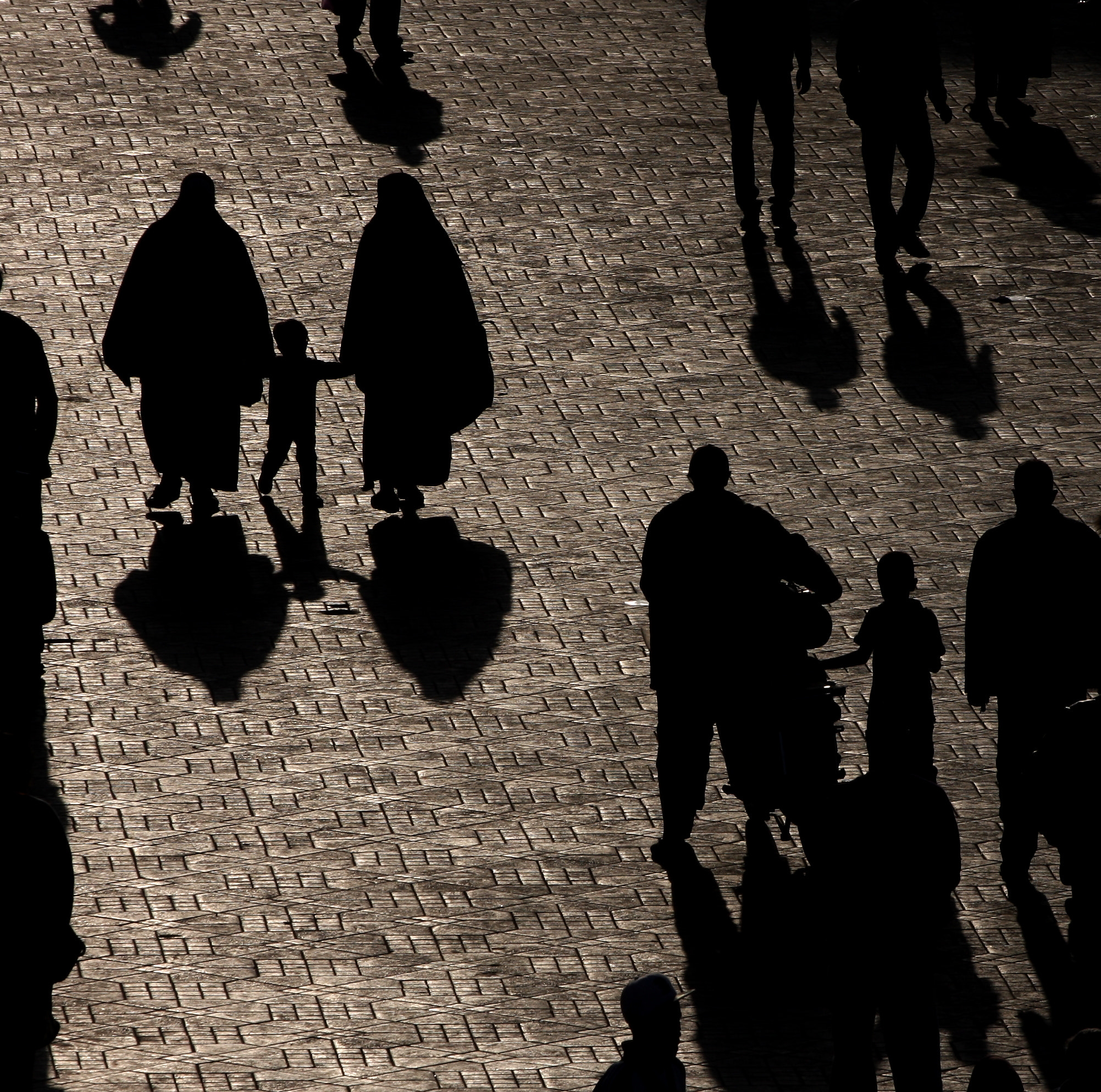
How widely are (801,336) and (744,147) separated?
176cm

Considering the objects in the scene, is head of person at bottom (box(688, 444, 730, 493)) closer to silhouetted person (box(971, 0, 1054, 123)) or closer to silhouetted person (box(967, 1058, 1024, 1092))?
silhouetted person (box(967, 1058, 1024, 1092))

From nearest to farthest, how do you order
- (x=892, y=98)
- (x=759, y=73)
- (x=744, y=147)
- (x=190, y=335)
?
1. (x=190, y=335)
2. (x=892, y=98)
3. (x=759, y=73)
4. (x=744, y=147)

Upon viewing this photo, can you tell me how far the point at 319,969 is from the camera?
8195mm

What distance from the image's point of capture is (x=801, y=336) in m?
14.0

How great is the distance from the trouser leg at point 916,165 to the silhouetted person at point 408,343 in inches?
154

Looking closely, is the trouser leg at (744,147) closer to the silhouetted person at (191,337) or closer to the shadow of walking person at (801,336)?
the shadow of walking person at (801,336)

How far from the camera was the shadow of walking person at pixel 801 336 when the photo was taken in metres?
13.5

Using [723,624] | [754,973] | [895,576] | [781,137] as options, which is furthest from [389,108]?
[754,973]

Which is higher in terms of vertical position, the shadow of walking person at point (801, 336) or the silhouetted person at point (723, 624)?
the silhouetted person at point (723, 624)

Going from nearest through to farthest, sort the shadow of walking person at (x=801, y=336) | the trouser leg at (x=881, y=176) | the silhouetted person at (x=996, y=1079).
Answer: the silhouetted person at (x=996, y=1079) < the shadow of walking person at (x=801, y=336) < the trouser leg at (x=881, y=176)

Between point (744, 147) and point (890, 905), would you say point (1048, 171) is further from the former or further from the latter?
point (890, 905)

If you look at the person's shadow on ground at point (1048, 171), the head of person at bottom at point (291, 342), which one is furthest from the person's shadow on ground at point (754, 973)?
the person's shadow on ground at point (1048, 171)

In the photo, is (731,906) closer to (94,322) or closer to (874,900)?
(874,900)

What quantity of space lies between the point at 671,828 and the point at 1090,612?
5.66 ft
